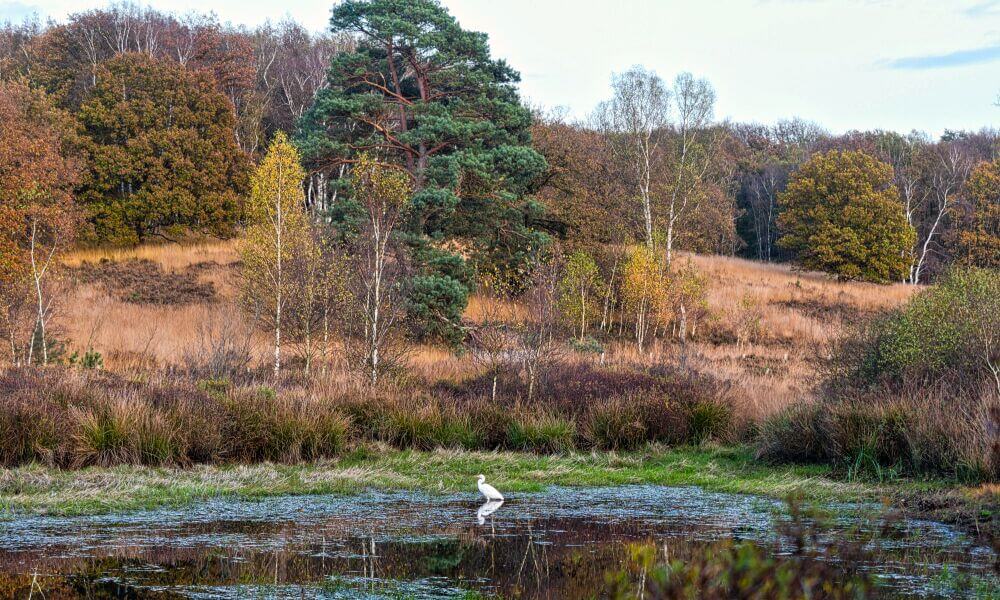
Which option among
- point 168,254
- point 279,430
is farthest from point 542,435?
point 168,254

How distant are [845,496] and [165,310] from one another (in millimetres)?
32265

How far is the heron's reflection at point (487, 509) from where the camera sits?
38.4 feet

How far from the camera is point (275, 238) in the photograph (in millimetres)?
29203

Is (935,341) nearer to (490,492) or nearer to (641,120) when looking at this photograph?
(490,492)

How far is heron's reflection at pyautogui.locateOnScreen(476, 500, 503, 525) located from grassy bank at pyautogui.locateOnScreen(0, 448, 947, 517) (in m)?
0.85

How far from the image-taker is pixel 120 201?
49.2 metres

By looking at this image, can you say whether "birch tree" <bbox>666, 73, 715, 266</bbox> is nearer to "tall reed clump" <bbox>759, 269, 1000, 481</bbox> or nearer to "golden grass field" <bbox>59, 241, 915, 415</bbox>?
"golden grass field" <bbox>59, 241, 915, 415</bbox>

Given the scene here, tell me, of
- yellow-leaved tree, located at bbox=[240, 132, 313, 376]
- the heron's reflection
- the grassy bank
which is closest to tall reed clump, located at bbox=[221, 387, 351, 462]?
the grassy bank

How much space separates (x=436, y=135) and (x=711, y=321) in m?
17.9

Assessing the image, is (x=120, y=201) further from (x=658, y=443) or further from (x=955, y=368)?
(x=955, y=368)

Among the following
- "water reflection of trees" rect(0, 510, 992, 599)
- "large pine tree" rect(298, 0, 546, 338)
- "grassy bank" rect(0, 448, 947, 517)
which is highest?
"large pine tree" rect(298, 0, 546, 338)

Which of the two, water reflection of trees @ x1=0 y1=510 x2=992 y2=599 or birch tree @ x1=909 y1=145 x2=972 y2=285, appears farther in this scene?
birch tree @ x1=909 y1=145 x2=972 y2=285

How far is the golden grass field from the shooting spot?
27.3 meters

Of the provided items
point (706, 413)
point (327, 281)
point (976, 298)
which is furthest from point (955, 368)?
point (327, 281)
